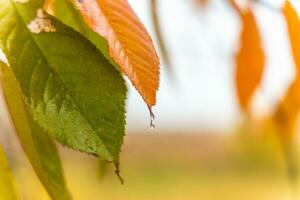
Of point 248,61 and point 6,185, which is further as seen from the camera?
point 248,61

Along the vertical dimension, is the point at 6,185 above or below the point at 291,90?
above

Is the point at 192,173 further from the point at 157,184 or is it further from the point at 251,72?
the point at 251,72

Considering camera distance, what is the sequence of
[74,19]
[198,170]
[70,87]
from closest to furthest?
[70,87] → [74,19] → [198,170]

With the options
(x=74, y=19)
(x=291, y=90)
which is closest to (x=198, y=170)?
(x=291, y=90)

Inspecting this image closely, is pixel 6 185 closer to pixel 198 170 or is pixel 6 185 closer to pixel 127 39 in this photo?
pixel 127 39

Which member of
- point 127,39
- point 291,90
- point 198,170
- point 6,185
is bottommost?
point 198,170

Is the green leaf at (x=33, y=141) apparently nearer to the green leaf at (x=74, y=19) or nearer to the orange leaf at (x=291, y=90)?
the green leaf at (x=74, y=19)

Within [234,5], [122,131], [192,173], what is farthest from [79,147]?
[192,173]

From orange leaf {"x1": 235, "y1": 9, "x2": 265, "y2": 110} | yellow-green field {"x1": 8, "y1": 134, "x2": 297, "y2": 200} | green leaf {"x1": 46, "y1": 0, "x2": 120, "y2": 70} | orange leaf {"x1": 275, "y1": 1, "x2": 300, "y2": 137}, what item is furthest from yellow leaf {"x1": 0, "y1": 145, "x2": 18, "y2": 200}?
yellow-green field {"x1": 8, "y1": 134, "x2": 297, "y2": 200}
